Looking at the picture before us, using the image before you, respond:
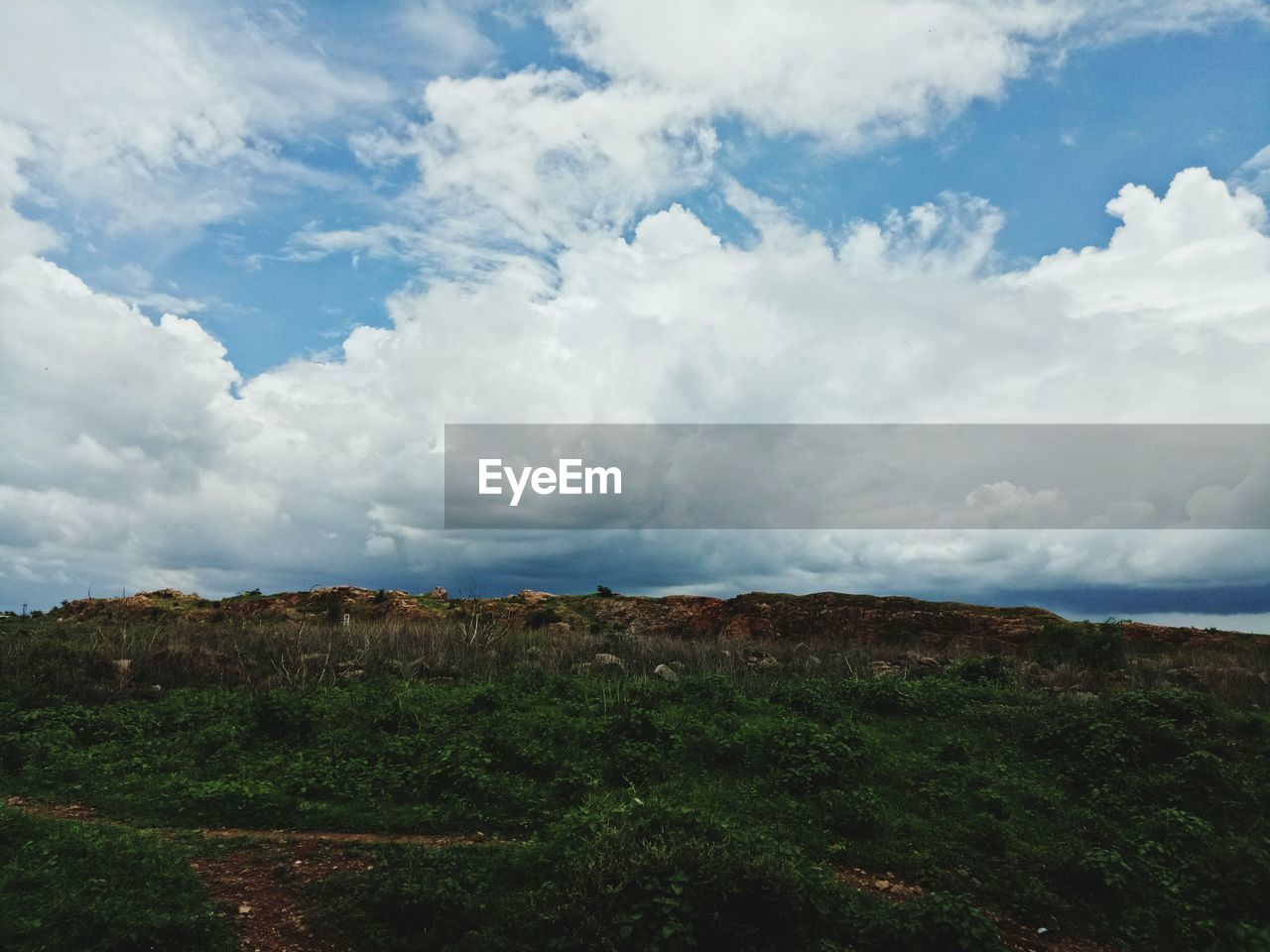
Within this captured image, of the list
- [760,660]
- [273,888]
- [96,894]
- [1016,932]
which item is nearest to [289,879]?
[273,888]

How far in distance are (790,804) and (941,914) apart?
356cm

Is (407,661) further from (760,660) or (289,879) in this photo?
(289,879)

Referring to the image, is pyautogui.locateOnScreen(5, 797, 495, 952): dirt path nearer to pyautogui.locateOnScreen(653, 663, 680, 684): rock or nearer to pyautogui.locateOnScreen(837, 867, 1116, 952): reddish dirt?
pyautogui.locateOnScreen(837, 867, 1116, 952): reddish dirt

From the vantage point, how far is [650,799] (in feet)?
26.2

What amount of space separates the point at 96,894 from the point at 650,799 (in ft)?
16.2

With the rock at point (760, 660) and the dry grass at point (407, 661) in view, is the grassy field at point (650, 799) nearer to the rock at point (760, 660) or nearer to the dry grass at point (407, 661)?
the dry grass at point (407, 661)

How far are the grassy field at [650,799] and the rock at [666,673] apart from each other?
0.57 feet

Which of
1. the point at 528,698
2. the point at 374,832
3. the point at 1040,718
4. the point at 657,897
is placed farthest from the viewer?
the point at 528,698

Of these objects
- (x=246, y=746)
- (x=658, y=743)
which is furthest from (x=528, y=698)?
(x=246, y=746)

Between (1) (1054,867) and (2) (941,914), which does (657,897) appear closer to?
(2) (941,914)

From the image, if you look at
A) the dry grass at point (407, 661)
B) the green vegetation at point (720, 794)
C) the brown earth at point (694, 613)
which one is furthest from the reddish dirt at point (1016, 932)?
the brown earth at point (694, 613)

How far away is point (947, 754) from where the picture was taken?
37.8ft

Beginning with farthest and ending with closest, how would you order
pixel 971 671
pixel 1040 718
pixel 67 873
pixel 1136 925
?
pixel 971 671 → pixel 1040 718 → pixel 1136 925 → pixel 67 873

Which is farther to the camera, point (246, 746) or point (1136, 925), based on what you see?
point (246, 746)
